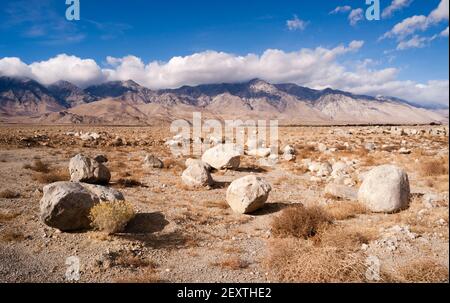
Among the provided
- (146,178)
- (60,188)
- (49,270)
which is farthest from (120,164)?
(49,270)

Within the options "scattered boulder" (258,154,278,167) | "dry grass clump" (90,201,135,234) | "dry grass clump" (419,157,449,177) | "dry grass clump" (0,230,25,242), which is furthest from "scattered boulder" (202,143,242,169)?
"dry grass clump" (0,230,25,242)

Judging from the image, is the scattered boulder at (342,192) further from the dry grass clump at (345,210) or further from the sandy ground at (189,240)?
the dry grass clump at (345,210)

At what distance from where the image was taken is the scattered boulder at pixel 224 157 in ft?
67.2

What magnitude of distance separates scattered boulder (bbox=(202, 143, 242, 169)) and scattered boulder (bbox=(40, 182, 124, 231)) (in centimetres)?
1128

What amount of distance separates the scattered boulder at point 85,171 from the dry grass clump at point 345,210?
966 cm

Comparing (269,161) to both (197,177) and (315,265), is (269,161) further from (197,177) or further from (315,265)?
(315,265)

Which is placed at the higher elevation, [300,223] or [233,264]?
[300,223]

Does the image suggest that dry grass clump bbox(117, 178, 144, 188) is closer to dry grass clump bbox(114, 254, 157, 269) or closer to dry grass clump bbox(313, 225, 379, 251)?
dry grass clump bbox(114, 254, 157, 269)

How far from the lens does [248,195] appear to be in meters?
11.8

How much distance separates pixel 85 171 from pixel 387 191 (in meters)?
11.7

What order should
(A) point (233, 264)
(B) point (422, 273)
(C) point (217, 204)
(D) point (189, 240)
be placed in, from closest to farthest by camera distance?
(B) point (422, 273) < (A) point (233, 264) < (D) point (189, 240) < (C) point (217, 204)

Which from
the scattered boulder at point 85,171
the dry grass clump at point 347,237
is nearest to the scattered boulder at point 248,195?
the dry grass clump at point 347,237

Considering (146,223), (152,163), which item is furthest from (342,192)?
(152,163)
